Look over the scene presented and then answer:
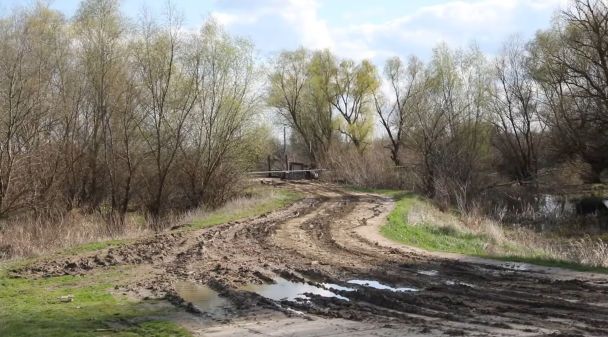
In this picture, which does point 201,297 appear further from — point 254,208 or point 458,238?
point 254,208

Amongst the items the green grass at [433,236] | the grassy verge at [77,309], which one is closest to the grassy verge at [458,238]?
the green grass at [433,236]

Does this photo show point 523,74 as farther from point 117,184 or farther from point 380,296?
point 380,296

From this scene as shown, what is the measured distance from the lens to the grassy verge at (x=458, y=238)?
14.7 m

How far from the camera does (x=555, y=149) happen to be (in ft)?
148

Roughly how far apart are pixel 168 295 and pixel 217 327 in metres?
2.54

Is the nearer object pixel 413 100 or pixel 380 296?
pixel 380 296

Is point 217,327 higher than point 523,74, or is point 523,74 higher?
point 523,74

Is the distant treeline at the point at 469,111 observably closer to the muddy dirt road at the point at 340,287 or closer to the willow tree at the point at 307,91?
the willow tree at the point at 307,91

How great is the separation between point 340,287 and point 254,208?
53.9 ft

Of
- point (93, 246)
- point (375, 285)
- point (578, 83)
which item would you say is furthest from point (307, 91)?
point (375, 285)

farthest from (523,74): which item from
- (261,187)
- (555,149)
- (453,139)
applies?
(261,187)

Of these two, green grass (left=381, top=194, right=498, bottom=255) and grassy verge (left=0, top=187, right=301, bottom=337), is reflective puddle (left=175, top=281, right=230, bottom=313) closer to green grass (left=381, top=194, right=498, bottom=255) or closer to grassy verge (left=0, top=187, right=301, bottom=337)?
grassy verge (left=0, top=187, right=301, bottom=337)

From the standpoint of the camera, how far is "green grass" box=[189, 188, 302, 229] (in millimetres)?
23128

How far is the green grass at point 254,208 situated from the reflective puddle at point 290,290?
996 cm
